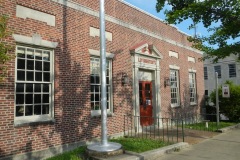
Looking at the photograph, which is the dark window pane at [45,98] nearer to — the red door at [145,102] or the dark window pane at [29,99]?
the dark window pane at [29,99]

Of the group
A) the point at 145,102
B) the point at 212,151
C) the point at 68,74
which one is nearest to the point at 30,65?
the point at 68,74

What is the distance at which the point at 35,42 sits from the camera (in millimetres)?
7672

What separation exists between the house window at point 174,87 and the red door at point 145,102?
2548 mm

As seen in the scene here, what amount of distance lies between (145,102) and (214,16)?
5.24m

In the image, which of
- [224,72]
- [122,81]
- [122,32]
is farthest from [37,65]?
[224,72]

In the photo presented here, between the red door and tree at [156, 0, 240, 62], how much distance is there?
3.42 meters

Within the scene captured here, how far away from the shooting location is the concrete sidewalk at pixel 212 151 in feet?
23.7

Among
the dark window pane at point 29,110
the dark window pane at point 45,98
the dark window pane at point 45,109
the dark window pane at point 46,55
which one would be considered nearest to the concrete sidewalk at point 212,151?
the dark window pane at point 45,109

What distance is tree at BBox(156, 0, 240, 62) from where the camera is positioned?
9000 millimetres

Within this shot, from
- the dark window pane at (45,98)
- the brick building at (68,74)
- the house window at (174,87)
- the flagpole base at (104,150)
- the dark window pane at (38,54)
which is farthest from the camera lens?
the house window at (174,87)

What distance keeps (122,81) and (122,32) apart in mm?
2367

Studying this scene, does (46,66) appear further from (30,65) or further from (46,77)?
(30,65)

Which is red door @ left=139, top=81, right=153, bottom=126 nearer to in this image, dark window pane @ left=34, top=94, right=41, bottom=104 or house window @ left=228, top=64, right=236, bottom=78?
dark window pane @ left=34, top=94, right=41, bottom=104

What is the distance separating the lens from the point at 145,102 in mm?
12523
